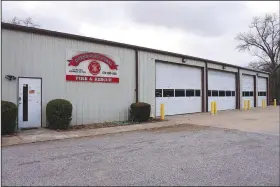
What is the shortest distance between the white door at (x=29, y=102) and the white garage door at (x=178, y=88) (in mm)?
7966

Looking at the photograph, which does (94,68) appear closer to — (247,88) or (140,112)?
(140,112)

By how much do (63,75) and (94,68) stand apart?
5.75 ft

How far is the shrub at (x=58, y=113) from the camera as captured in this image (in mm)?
11633

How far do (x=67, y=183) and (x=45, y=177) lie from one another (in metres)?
0.57

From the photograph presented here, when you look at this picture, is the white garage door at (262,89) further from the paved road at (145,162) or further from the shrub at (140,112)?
the paved road at (145,162)

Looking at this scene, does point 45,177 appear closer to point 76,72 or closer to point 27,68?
point 27,68

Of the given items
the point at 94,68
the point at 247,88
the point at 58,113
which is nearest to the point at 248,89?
the point at 247,88

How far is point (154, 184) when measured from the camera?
4.77 metres

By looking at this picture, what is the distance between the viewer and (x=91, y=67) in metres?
14.0

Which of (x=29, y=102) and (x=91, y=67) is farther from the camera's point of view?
(x=91, y=67)

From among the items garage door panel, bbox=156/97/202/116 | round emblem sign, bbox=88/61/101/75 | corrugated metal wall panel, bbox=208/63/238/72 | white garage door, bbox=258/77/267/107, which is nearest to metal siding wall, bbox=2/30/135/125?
round emblem sign, bbox=88/61/101/75

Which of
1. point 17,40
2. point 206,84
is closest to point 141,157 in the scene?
point 17,40

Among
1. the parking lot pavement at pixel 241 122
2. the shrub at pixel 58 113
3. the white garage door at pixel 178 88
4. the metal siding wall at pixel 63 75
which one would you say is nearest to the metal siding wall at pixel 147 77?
the white garage door at pixel 178 88

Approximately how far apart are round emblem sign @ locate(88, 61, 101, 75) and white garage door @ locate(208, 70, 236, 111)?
38.2 feet
